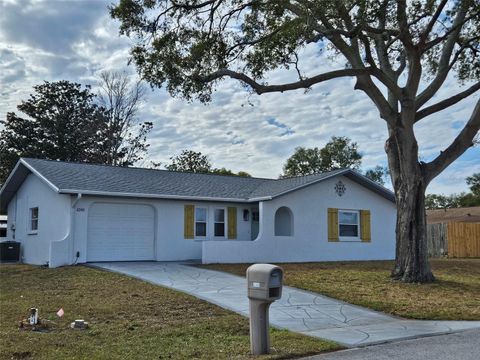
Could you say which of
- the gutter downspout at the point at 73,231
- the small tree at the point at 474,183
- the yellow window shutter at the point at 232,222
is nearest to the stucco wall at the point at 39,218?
the gutter downspout at the point at 73,231

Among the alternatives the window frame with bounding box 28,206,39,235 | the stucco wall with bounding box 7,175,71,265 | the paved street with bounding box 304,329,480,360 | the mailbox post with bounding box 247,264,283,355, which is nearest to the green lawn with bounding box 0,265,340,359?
the mailbox post with bounding box 247,264,283,355

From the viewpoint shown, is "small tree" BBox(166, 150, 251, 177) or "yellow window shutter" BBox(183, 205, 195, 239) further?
"small tree" BBox(166, 150, 251, 177)

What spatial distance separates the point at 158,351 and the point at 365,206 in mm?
18306

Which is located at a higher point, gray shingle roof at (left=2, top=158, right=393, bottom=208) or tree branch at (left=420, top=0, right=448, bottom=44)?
tree branch at (left=420, top=0, right=448, bottom=44)

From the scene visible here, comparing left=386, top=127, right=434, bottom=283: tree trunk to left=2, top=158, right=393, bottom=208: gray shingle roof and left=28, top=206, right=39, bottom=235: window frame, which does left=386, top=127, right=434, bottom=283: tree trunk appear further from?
left=28, top=206, right=39, bottom=235: window frame

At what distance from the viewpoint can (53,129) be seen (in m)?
40.8

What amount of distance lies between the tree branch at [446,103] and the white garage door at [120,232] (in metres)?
10.5

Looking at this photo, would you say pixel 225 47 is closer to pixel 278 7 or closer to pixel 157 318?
pixel 278 7

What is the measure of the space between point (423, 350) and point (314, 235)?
49.8 feet

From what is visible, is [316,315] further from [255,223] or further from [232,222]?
[255,223]

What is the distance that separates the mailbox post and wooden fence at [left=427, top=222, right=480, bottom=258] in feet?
76.3

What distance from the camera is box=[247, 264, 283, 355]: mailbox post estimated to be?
6809mm

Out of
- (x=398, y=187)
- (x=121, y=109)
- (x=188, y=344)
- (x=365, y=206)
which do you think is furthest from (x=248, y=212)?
(x=121, y=109)

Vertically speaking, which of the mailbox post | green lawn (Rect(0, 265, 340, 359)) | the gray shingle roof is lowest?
green lawn (Rect(0, 265, 340, 359))
